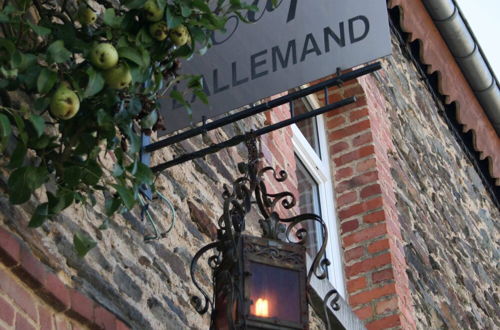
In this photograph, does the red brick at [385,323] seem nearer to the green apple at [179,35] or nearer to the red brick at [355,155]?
the red brick at [355,155]

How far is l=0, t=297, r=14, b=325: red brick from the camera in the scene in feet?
11.0

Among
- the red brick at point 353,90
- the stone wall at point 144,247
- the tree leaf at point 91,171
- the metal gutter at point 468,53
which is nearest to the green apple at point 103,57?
the tree leaf at point 91,171

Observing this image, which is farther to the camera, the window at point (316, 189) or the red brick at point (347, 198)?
the red brick at point (347, 198)

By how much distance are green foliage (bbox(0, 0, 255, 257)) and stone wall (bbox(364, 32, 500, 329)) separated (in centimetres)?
362

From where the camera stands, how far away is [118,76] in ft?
11.0

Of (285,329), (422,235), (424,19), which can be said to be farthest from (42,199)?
(424,19)

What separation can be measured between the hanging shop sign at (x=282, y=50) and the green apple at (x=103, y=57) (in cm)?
86

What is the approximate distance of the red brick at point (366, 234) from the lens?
6.85m

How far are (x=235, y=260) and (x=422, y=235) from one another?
410 centimetres

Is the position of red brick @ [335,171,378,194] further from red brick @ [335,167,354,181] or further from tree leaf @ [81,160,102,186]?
tree leaf @ [81,160,102,186]

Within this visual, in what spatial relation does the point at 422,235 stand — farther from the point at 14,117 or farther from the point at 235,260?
the point at 14,117

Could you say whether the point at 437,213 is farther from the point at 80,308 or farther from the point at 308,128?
the point at 80,308

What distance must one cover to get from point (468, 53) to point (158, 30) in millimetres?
6098

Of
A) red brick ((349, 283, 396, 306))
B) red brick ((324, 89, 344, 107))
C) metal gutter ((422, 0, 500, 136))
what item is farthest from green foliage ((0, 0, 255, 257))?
metal gutter ((422, 0, 500, 136))
